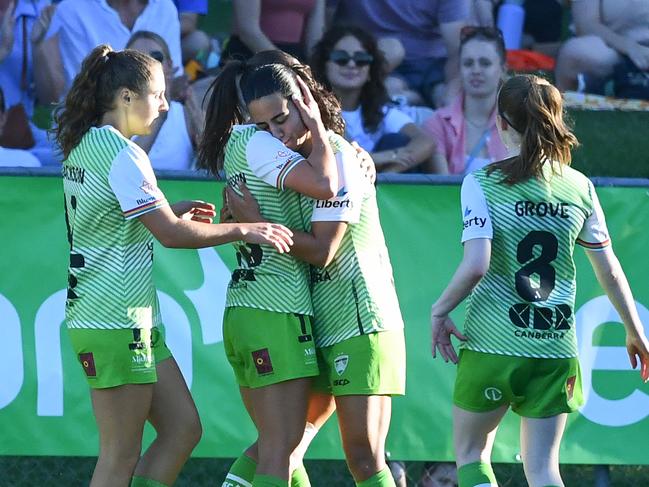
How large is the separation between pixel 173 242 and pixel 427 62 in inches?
166

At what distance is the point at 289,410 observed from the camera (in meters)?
4.26

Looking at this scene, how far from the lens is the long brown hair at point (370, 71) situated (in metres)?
7.45

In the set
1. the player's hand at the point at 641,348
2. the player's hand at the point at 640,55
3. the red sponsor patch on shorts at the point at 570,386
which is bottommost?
the red sponsor patch on shorts at the point at 570,386

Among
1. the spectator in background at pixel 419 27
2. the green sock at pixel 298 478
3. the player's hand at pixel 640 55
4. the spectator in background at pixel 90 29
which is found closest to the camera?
the green sock at pixel 298 478

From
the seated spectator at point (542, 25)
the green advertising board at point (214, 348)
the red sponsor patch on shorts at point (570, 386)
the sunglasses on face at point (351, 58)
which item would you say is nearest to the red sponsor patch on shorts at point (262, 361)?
the red sponsor patch on shorts at point (570, 386)

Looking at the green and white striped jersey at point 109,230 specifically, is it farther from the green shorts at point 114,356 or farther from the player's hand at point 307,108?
the player's hand at point 307,108

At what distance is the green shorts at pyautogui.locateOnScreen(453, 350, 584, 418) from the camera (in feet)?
14.5

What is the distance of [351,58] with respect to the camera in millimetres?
7555

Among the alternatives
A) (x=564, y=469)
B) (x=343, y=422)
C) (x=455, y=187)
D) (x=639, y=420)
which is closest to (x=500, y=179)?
(x=343, y=422)

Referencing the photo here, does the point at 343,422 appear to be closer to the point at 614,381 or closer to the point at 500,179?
the point at 500,179

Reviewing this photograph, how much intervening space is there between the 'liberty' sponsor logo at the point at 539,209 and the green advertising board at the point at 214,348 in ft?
5.82

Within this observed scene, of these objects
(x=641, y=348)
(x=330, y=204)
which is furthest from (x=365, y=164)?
(x=641, y=348)

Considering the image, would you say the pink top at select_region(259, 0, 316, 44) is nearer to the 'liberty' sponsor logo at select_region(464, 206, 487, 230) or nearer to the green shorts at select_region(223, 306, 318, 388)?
the 'liberty' sponsor logo at select_region(464, 206, 487, 230)

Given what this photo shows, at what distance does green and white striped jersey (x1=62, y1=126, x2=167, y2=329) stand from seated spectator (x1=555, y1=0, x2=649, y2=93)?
463 cm
